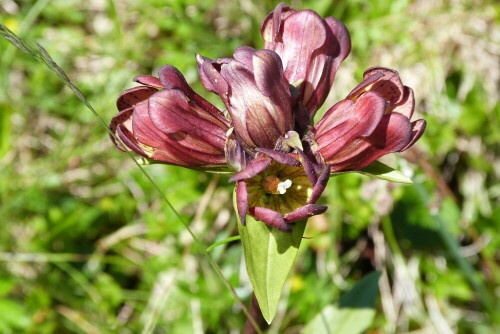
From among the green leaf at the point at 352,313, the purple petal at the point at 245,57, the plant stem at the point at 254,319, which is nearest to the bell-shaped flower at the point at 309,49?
the purple petal at the point at 245,57

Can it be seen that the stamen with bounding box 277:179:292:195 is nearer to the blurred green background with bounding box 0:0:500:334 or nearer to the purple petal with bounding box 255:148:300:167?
the purple petal with bounding box 255:148:300:167

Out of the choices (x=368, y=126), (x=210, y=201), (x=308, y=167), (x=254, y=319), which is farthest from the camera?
(x=210, y=201)

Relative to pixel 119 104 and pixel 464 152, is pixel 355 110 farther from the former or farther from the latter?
pixel 464 152

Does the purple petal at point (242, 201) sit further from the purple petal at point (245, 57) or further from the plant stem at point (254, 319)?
the plant stem at point (254, 319)

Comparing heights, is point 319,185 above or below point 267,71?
below

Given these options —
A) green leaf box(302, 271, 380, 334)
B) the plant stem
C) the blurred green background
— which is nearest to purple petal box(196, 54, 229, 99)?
the plant stem

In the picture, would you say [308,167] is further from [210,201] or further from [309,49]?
[210,201]

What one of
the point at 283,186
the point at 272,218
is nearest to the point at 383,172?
the point at 283,186

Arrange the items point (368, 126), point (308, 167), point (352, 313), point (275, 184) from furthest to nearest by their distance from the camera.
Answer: point (352, 313)
point (275, 184)
point (368, 126)
point (308, 167)
